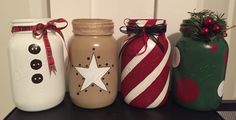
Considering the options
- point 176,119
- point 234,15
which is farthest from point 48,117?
point 234,15

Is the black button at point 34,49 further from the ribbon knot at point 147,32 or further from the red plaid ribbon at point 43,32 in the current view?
the ribbon knot at point 147,32

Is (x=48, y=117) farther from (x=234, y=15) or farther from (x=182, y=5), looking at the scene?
(x=234, y=15)

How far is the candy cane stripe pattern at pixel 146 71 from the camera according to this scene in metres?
0.59

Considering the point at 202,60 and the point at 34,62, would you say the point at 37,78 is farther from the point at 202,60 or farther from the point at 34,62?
the point at 202,60

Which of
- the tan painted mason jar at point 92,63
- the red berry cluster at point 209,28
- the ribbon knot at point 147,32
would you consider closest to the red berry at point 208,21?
the red berry cluster at point 209,28

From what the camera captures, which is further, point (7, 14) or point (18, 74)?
point (7, 14)

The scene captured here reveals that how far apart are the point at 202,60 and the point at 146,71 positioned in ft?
0.48

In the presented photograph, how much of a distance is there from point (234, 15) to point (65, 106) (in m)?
0.67

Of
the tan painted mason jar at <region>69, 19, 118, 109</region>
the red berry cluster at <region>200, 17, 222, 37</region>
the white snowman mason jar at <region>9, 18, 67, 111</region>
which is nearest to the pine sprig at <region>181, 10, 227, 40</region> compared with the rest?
the red berry cluster at <region>200, 17, 222, 37</region>

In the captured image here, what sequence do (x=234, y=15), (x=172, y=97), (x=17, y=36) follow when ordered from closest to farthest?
(x=17, y=36), (x=172, y=97), (x=234, y=15)

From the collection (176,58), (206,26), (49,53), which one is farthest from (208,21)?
(49,53)

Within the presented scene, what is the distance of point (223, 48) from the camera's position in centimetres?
58

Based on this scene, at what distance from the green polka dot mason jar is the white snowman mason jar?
35 cm

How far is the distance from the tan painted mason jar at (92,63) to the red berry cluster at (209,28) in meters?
0.24
